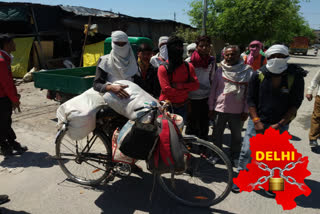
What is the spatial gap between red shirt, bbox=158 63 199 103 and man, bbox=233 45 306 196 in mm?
777

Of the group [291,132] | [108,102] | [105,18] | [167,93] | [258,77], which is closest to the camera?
[108,102]

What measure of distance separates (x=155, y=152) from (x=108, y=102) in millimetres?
772

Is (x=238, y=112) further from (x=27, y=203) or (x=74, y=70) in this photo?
(x=74, y=70)

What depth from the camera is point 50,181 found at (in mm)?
3170

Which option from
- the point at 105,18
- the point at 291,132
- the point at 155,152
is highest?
the point at 105,18

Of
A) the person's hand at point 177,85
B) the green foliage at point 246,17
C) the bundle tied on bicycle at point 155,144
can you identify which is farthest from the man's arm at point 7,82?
the green foliage at point 246,17

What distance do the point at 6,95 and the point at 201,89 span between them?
10.0 feet

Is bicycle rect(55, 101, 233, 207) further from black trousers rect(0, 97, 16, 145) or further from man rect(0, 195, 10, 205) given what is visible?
black trousers rect(0, 97, 16, 145)

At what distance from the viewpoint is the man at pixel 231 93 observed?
3.13 m

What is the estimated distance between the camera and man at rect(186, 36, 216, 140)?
3373mm

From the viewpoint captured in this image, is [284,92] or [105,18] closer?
[284,92]

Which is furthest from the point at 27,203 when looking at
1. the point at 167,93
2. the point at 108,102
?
the point at 167,93

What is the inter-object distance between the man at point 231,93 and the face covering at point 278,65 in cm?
53

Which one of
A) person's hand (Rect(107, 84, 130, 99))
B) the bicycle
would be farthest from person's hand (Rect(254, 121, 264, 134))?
person's hand (Rect(107, 84, 130, 99))
